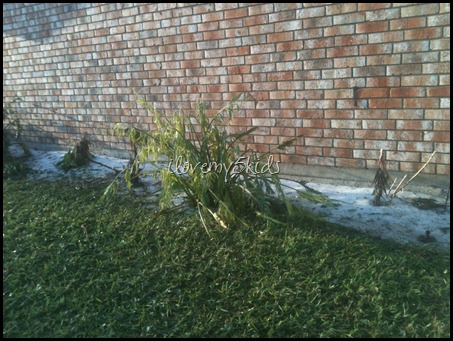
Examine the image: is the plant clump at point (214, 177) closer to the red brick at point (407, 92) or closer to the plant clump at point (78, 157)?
the red brick at point (407, 92)

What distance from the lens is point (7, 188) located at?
14.6 feet

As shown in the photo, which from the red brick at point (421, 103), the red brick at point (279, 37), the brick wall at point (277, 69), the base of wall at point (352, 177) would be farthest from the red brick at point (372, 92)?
the red brick at point (279, 37)

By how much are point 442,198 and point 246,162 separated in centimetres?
162

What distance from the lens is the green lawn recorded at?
214 cm

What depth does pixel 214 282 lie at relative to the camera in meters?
2.50

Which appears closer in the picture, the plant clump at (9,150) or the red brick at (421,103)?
the red brick at (421,103)

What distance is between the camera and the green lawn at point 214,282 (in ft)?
7.04

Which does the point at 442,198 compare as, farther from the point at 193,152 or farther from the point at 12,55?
the point at 12,55

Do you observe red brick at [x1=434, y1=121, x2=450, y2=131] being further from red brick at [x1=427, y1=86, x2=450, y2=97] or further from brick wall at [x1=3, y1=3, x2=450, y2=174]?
red brick at [x1=427, y1=86, x2=450, y2=97]

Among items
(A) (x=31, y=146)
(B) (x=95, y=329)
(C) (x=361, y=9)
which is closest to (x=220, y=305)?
(B) (x=95, y=329)

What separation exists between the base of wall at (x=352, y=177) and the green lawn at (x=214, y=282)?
97 cm

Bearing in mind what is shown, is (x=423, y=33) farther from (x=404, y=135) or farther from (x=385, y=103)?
(x=404, y=135)

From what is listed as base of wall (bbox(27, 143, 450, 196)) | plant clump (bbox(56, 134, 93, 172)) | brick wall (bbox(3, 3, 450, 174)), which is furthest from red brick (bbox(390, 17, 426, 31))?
plant clump (bbox(56, 134, 93, 172))

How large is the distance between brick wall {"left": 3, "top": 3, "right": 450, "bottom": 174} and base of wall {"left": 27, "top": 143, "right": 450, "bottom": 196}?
65mm
